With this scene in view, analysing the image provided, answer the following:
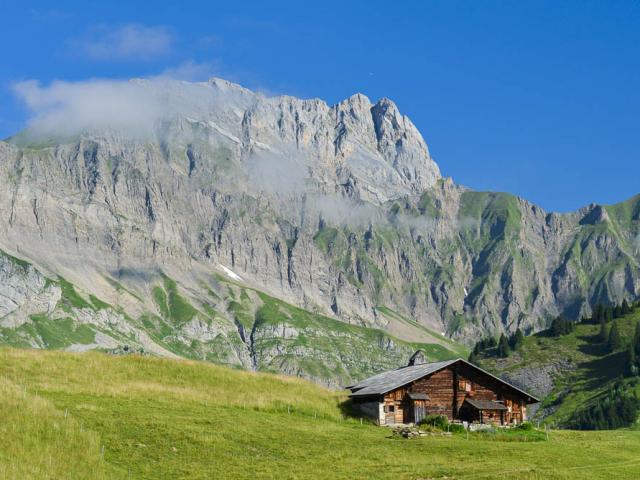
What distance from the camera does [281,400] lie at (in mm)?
63781

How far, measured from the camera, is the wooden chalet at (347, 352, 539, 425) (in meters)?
69.8

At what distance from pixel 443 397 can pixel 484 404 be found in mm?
3865

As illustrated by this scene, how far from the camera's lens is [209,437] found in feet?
151

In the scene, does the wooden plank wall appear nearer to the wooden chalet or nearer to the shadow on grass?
the wooden chalet

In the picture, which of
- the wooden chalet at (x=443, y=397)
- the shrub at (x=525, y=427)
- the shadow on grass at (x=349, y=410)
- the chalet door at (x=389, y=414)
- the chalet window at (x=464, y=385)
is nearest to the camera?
the shrub at (x=525, y=427)

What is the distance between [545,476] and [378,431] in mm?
20789

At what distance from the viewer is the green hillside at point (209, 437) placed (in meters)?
39.5

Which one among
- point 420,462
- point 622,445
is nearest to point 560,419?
point 622,445

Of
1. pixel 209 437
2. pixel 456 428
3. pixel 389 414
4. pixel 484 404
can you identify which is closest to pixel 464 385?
pixel 484 404

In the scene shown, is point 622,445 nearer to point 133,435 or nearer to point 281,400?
point 281,400

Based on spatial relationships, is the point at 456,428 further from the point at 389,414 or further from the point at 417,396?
the point at 417,396

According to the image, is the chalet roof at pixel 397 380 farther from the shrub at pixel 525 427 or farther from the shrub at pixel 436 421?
the shrub at pixel 525 427

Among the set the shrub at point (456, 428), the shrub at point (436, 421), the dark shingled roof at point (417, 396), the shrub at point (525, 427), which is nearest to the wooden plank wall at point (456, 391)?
the dark shingled roof at point (417, 396)

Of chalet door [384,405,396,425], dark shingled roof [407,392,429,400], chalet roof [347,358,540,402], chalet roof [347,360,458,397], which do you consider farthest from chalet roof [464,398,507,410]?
chalet door [384,405,396,425]
